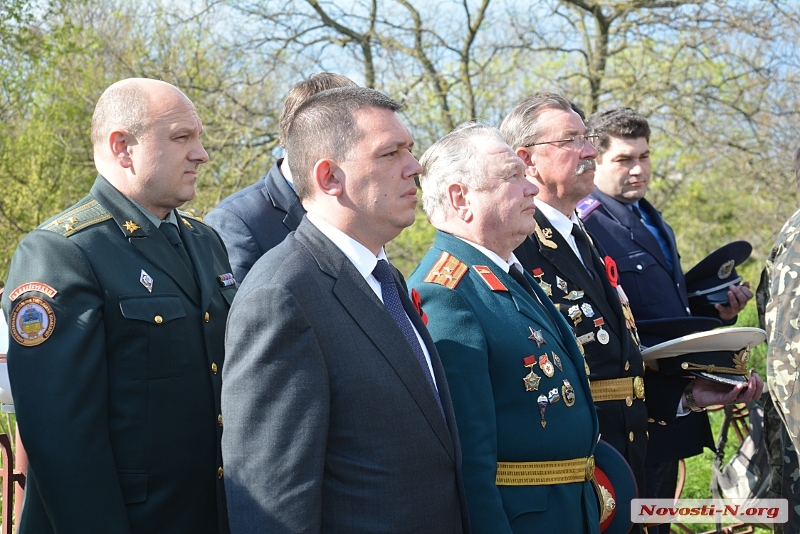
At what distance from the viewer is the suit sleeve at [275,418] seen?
2064 millimetres

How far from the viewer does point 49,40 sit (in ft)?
35.7

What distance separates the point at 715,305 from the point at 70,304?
360cm

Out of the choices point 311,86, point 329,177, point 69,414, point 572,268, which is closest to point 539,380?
point 572,268

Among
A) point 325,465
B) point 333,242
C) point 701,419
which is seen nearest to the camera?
point 325,465

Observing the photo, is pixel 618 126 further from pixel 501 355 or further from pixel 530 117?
pixel 501 355

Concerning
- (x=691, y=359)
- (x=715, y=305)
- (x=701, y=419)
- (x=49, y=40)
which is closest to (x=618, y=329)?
(x=691, y=359)

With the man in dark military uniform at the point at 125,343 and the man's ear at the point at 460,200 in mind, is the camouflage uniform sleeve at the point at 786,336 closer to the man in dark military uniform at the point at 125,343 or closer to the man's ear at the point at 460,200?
the man's ear at the point at 460,200

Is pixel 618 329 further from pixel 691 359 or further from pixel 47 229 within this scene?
pixel 47 229

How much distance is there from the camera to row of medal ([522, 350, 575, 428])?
2865 mm

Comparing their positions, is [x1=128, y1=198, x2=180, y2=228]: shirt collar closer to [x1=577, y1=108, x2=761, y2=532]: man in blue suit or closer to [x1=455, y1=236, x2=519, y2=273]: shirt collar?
[x1=455, y1=236, x2=519, y2=273]: shirt collar

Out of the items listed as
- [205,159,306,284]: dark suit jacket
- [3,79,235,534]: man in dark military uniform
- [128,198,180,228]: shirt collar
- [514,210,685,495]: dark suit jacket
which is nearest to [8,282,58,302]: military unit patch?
[3,79,235,534]: man in dark military uniform

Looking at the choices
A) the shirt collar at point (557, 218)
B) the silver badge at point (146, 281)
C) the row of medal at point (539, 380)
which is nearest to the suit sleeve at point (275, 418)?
the silver badge at point (146, 281)

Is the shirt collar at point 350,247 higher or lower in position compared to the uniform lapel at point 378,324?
higher

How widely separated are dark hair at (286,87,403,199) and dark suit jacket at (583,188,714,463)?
235cm
